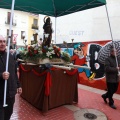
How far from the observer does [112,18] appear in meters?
7.16

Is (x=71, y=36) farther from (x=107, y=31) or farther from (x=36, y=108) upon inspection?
(x=36, y=108)

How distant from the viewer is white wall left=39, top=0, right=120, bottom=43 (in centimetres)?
711

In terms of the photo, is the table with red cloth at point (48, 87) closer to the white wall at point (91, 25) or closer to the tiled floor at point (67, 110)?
the tiled floor at point (67, 110)

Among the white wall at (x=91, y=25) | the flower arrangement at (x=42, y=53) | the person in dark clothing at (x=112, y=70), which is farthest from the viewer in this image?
the white wall at (x=91, y=25)

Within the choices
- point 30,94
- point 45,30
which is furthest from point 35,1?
point 30,94

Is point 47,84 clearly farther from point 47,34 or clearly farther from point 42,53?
point 47,34

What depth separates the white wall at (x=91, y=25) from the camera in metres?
7.11

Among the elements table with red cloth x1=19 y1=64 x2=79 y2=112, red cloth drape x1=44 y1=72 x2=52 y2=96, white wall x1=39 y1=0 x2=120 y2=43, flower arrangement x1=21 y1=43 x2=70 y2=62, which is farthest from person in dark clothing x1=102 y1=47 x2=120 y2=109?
white wall x1=39 y1=0 x2=120 y2=43

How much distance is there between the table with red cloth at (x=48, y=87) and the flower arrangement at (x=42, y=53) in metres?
0.30

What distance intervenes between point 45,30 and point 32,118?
2586 millimetres

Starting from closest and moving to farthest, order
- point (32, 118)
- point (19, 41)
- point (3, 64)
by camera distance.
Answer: point (3, 64) < point (32, 118) < point (19, 41)

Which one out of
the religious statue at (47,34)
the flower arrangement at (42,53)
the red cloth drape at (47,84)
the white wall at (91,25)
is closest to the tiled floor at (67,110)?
the red cloth drape at (47,84)

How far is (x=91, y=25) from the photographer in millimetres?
8055

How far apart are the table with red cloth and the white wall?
309 cm
